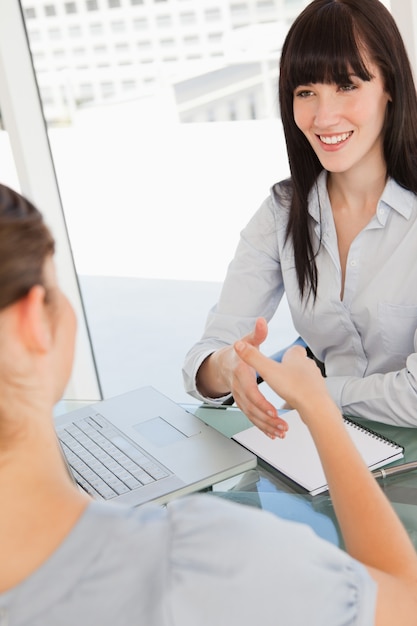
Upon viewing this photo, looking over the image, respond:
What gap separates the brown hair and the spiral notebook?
2.22ft

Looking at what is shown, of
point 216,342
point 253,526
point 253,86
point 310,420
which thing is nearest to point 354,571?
point 253,526

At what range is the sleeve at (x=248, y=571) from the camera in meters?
0.73

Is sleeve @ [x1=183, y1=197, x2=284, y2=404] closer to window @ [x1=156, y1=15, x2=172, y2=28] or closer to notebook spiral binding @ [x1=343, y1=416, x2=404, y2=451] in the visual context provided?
notebook spiral binding @ [x1=343, y1=416, x2=404, y2=451]

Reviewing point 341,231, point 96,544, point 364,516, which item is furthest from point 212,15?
point 96,544

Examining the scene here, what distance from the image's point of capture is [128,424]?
1.59 meters

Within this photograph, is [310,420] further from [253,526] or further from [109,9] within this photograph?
[109,9]

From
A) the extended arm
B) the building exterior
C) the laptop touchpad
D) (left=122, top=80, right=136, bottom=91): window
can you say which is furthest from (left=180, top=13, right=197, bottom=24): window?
the extended arm

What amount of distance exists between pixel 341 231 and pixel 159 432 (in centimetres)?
62

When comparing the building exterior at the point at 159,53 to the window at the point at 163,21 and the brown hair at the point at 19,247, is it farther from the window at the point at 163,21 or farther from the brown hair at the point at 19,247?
the brown hair at the point at 19,247

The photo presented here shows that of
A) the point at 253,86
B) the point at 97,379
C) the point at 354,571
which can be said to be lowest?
the point at 97,379

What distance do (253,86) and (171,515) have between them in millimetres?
2155

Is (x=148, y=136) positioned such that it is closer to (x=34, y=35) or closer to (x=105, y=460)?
(x=34, y=35)

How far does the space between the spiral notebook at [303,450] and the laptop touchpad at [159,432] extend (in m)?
0.11

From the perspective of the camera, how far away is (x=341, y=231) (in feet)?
6.05
